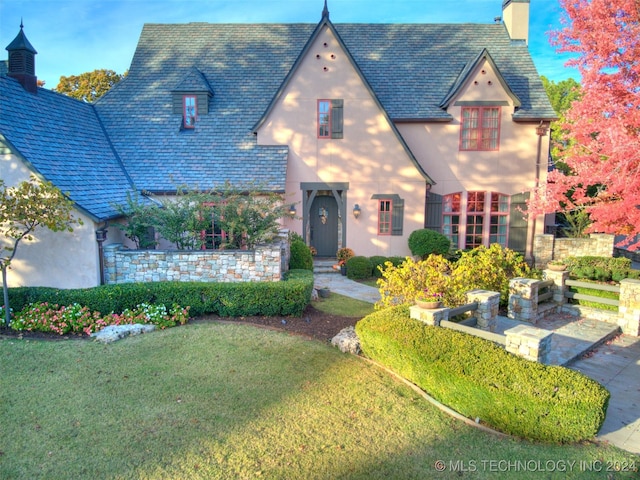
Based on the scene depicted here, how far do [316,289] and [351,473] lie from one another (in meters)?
7.59

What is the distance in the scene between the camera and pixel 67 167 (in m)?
11.3

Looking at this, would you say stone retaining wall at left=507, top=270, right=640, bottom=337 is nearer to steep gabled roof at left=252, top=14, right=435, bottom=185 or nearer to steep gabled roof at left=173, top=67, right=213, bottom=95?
steep gabled roof at left=252, top=14, right=435, bottom=185

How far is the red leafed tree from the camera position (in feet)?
26.0

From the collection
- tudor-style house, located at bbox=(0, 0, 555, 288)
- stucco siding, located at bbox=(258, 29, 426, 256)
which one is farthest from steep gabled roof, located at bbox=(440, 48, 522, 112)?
stucco siding, located at bbox=(258, 29, 426, 256)

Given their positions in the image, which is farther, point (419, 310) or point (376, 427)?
point (419, 310)

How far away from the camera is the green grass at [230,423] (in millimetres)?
4594

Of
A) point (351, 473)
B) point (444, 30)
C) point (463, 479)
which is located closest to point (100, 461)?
point (351, 473)

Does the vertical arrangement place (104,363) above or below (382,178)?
below

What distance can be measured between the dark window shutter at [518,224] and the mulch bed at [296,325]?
9191 millimetres

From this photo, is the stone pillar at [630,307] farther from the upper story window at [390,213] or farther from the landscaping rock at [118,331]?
the landscaping rock at [118,331]

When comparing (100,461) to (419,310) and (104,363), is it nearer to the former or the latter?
(104,363)

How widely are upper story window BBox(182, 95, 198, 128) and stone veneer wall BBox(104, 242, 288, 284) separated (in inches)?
284

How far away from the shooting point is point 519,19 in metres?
18.0

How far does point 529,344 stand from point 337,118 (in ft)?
36.5
